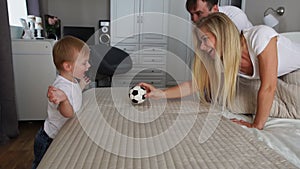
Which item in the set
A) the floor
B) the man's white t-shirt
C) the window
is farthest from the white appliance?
the man's white t-shirt

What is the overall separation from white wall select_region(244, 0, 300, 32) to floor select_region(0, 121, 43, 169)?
2263mm

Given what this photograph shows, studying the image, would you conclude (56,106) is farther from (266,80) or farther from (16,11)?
(16,11)

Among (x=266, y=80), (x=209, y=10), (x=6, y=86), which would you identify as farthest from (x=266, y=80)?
(x=6, y=86)

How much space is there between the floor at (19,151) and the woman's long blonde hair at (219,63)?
1.28 meters

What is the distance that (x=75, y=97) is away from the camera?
1161 millimetres

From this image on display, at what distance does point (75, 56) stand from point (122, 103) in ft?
0.99

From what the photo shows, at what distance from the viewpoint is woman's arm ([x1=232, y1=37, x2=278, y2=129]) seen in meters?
1.05

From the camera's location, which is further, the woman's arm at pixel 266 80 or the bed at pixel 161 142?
the woman's arm at pixel 266 80

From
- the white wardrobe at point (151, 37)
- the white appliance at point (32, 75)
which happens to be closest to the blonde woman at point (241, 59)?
the white appliance at point (32, 75)

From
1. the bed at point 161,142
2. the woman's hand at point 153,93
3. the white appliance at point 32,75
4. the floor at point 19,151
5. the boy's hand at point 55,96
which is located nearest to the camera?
the bed at point 161,142

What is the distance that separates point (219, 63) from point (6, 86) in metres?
1.73

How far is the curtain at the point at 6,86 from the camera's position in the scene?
199cm

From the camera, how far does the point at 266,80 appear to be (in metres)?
1.06

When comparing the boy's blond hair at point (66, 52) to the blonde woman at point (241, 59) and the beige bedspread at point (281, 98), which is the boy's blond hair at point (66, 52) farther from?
the beige bedspread at point (281, 98)
